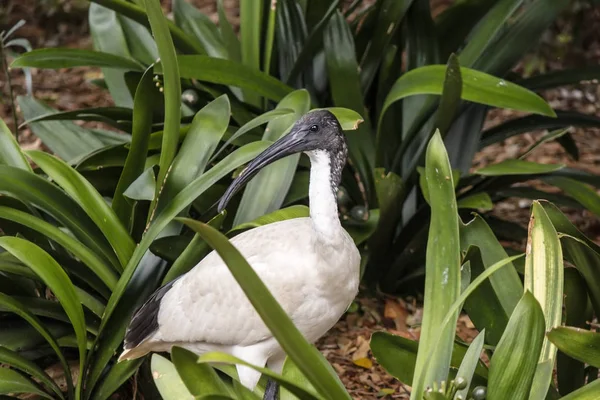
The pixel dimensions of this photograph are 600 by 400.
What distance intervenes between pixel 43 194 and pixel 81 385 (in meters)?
0.59

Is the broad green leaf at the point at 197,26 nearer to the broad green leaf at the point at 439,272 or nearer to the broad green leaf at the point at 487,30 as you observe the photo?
the broad green leaf at the point at 487,30

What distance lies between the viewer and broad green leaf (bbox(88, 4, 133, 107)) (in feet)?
12.9

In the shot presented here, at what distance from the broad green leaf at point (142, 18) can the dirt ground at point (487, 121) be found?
3.95 ft

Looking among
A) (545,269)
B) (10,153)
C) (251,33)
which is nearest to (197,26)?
(251,33)

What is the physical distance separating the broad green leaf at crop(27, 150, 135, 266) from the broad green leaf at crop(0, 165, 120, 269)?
60 mm

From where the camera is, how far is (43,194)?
114 inches

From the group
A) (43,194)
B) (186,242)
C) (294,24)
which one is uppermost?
(294,24)

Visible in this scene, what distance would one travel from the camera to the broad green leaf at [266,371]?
1729mm

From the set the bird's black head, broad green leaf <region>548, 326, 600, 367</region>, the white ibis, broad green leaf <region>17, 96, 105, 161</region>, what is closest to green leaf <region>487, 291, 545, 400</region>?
broad green leaf <region>548, 326, 600, 367</region>

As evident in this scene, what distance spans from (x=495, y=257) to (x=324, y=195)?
519mm

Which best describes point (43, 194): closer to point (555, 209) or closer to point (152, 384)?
point (152, 384)

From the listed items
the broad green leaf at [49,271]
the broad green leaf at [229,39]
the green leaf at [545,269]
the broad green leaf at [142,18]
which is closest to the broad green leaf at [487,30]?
the broad green leaf at [229,39]

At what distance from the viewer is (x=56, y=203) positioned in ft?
9.60

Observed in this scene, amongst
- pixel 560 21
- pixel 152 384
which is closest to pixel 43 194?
pixel 152 384
